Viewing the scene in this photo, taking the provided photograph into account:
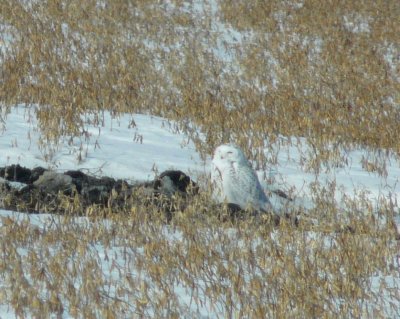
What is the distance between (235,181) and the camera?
7852 mm

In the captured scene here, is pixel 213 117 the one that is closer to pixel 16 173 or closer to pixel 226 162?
pixel 226 162

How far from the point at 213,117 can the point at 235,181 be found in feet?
8.09

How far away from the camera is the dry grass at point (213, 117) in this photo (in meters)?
5.16

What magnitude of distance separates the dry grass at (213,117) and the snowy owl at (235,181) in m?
0.34

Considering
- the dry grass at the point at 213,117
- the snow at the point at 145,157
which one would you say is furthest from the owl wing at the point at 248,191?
the snow at the point at 145,157

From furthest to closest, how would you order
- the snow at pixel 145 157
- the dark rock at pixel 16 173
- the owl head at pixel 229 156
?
the snow at pixel 145 157 → the owl head at pixel 229 156 → the dark rock at pixel 16 173

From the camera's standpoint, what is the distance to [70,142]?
29.3 ft

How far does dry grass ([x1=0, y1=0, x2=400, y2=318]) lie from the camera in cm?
516

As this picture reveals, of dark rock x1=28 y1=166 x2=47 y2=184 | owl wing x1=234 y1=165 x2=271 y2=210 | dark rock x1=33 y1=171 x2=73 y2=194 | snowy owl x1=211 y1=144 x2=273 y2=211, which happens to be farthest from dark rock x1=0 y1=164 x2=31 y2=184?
owl wing x1=234 y1=165 x2=271 y2=210

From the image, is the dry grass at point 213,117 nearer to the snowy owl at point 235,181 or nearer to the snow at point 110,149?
the snow at point 110,149

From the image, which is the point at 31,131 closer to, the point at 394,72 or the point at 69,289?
the point at 69,289

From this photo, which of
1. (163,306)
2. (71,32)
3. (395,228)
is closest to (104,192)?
(395,228)

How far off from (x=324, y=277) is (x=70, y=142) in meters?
3.97

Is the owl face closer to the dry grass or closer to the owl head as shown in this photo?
the owl head
